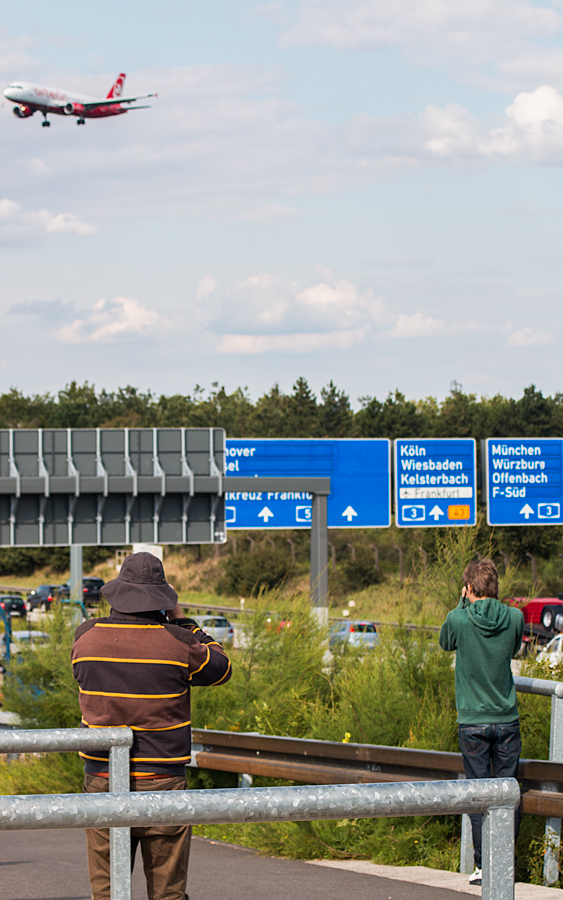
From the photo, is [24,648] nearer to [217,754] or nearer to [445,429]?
[217,754]

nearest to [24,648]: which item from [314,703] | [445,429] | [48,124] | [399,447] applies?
[314,703]

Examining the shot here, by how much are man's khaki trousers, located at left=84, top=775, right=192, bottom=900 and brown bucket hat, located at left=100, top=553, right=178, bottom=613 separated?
0.64 meters

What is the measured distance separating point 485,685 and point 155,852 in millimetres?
2380

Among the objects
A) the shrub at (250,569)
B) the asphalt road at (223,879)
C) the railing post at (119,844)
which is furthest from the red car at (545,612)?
the railing post at (119,844)

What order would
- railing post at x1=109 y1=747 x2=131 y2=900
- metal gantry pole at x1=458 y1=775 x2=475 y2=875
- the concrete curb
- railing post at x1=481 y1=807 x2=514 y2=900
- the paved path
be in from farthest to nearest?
metal gantry pole at x1=458 y1=775 x2=475 y2=875 → the paved path → the concrete curb → railing post at x1=109 y1=747 x2=131 y2=900 → railing post at x1=481 y1=807 x2=514 y2=900

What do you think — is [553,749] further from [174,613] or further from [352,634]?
[352,634]

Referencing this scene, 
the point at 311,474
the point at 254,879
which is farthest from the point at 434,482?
the point at 254,879

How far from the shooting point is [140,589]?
4.27 m

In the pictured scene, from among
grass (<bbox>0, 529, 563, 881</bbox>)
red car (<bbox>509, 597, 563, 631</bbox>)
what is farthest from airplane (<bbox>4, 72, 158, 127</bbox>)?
grass (<bbox>0, 529, 563, 881</bbox>)

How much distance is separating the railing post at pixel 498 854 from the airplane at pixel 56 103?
4745 centimetres

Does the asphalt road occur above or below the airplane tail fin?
below

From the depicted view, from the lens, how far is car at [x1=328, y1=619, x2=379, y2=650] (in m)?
10.1

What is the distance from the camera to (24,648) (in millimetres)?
13805

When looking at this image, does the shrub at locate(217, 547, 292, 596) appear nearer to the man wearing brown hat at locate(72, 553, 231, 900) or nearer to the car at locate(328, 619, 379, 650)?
the car at locate(328, 619, 379, 650)
